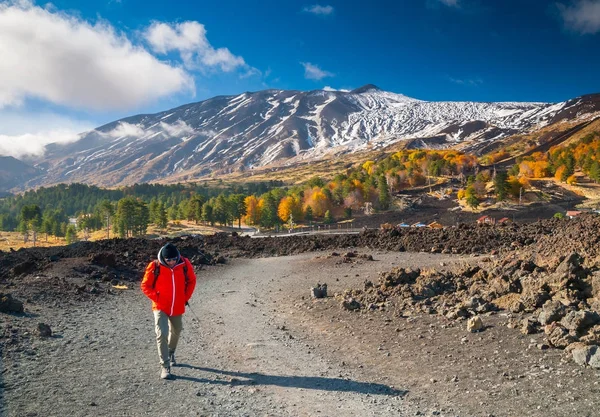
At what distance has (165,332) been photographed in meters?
6.78

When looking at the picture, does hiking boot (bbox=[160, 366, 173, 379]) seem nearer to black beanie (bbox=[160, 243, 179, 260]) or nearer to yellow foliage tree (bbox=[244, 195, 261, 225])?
black beanie (bbox=[160, 243, 179, 260])

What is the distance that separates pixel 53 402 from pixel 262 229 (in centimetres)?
7911

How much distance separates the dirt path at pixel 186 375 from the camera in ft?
18.6

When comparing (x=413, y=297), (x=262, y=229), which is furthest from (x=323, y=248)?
(x=262, y=229)

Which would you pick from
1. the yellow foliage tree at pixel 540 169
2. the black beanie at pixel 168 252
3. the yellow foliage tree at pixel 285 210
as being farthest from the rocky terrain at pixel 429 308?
the yellow foliage tree at pixel 540 169

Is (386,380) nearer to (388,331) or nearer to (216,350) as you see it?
(388,331)

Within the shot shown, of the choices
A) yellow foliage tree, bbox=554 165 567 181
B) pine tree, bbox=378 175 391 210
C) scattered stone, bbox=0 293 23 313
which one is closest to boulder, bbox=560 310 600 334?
scattered stone, bbox=0 293 23 313

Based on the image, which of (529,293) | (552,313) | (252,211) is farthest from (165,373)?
(252,211)

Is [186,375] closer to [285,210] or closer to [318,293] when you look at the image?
[318,293]

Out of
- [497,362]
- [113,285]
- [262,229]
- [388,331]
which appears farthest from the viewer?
[262,229]

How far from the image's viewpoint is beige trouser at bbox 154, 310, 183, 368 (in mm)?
6742

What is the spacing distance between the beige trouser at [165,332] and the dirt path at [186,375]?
14.0 inches

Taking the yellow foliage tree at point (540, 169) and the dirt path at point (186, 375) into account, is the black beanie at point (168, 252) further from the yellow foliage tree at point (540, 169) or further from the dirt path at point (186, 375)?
the yellow foliage tree at point (540, 169)

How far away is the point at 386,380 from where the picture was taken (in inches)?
263
